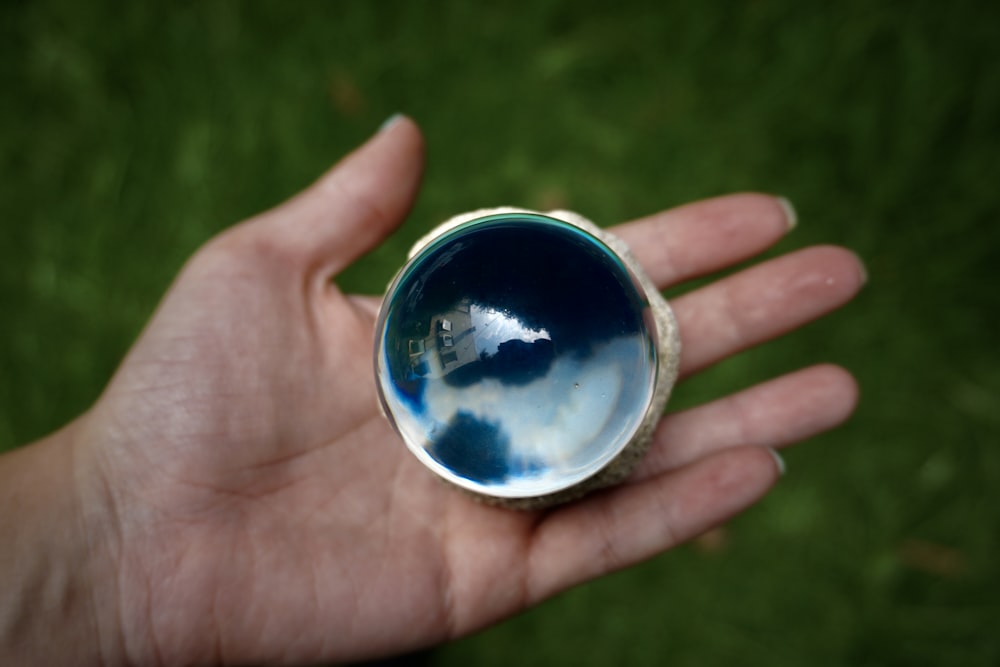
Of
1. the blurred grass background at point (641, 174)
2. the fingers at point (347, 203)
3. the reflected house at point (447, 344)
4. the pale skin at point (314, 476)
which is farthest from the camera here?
the blurred grass background at point (641, 174)

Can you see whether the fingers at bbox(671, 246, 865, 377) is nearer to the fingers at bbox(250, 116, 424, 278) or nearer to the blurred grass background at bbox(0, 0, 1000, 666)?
the blurred grass background at bbox(0, 0, 1000, 666)

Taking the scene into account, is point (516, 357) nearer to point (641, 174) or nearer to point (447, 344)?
point (447, 344)

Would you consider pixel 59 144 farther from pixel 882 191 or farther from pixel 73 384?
pixel 882 191

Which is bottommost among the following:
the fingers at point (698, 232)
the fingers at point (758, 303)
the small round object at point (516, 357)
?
the fingers at point (758, 303)

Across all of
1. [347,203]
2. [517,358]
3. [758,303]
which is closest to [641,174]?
[758,303]

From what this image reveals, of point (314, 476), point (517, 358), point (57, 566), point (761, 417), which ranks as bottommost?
point (761, 417)

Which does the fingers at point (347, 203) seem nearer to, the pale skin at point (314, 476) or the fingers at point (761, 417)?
the pale skin at point (314, 476)

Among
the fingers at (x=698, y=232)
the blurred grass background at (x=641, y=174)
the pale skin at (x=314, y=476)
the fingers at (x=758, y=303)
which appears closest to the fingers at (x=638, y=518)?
the pale skin at (x=314, y=476)

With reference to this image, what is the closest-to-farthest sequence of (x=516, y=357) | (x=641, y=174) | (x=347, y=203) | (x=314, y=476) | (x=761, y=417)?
(x=516, y=357) < (x=314, y=476) < (x=347, y=203) < (x=761, y=417) < (x=641, y=174)
